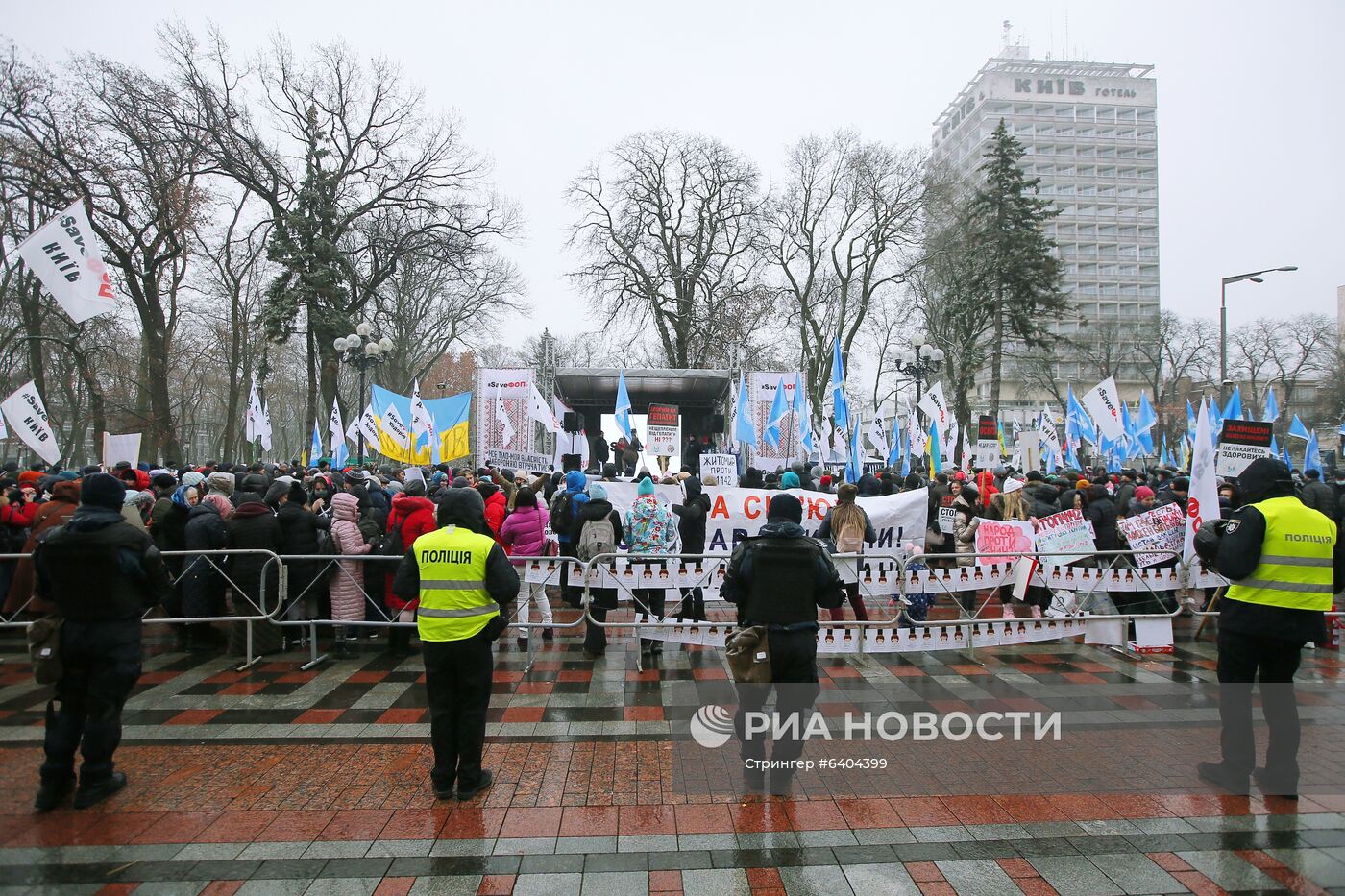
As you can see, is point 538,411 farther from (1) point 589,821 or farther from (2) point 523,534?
(1) point 589,821

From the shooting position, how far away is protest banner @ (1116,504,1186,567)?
8.50 metres

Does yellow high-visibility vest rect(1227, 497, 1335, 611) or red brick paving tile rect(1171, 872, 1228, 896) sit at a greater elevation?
yellow high-visibility vest rect(1227, 497, 1335, 611)

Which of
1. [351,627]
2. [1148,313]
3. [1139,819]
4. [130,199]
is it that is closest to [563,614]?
[351,627]

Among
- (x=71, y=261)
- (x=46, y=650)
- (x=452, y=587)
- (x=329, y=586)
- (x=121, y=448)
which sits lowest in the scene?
(x=329, y=586)

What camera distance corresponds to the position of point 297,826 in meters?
4.43

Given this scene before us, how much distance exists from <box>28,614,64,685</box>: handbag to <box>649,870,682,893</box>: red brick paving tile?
12.1 ft

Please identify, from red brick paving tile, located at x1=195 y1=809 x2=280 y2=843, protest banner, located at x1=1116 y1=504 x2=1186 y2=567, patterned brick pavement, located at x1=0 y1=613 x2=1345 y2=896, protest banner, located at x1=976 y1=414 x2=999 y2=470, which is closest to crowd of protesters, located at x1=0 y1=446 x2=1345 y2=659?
protest banner, located at x1=1116 y1=504 x2=1186 y2=567

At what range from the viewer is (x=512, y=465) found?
13.1 meters

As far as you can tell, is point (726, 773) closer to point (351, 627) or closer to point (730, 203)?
point (351, 627)

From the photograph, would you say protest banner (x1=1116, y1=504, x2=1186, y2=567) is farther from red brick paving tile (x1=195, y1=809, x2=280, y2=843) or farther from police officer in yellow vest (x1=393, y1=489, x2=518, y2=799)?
red brick paving tile (x1=195, y1=809, x2=280, y2=843)

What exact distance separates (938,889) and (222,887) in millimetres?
3448

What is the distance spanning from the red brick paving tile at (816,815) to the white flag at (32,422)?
13.1 m

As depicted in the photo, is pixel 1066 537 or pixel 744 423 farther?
pixel 744 423

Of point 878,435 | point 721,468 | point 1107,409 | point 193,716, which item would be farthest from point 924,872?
point 878,435
